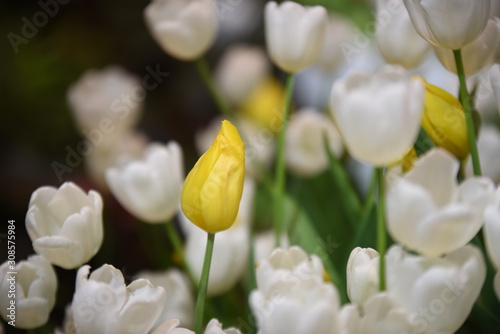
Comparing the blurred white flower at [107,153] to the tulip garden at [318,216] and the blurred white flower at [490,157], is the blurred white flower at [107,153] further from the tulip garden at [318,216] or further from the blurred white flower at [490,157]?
the blurred white flower at [490,157]

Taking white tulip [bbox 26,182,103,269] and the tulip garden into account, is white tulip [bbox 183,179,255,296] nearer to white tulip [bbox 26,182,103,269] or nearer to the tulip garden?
the tulip garden

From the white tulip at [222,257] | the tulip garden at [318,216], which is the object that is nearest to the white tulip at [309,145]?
the tulip garden at [318,216]

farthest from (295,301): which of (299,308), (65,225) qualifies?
(65,225)

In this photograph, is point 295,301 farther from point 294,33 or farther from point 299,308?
point 294,33

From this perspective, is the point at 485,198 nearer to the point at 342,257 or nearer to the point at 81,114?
the point at 342,257

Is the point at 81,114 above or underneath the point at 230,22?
above

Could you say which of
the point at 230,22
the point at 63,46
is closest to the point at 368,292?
the point at 63,46

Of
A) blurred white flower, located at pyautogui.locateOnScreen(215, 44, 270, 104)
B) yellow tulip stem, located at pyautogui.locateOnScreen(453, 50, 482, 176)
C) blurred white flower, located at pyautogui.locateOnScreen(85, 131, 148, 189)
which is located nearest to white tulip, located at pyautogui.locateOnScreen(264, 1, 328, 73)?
yellow tulip stem, located at pyautogui.locateOnScreen(453, 50, 482, 176)
